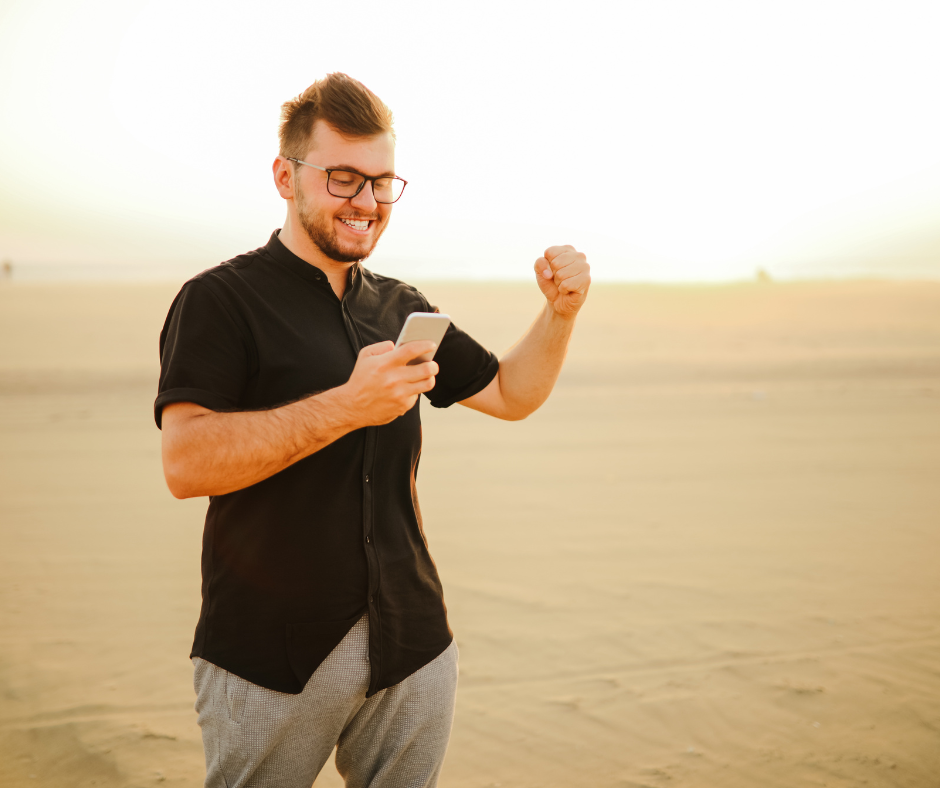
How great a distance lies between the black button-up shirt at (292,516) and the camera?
176cm

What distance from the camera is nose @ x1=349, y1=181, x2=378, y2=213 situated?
1914 mm

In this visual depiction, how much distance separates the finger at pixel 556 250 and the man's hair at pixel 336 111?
577 millimetres

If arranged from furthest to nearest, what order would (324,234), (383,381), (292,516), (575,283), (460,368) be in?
(460,368) < (575,283) < (324,234) < (292,516) < (383,381)

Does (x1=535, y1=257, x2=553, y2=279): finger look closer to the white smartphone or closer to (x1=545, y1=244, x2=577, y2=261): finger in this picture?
(x1=545, y1=244, x2=577, y2=261): finger

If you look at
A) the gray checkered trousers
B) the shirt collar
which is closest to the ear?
the shirt collar

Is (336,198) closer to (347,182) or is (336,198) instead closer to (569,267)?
(347,182)

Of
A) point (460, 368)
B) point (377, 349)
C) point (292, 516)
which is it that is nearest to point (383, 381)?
point (377, 349)

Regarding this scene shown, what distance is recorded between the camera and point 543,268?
2287mm

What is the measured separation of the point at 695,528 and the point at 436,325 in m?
5.61

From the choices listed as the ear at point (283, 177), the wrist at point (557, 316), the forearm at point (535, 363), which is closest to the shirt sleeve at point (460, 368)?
the forearm at point (535, 363)

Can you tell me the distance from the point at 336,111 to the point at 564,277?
31.3 inches

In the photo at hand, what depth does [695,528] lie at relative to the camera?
663cm

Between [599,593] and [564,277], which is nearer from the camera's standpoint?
[564,277]

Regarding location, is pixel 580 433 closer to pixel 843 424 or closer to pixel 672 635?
pixel 843 424
